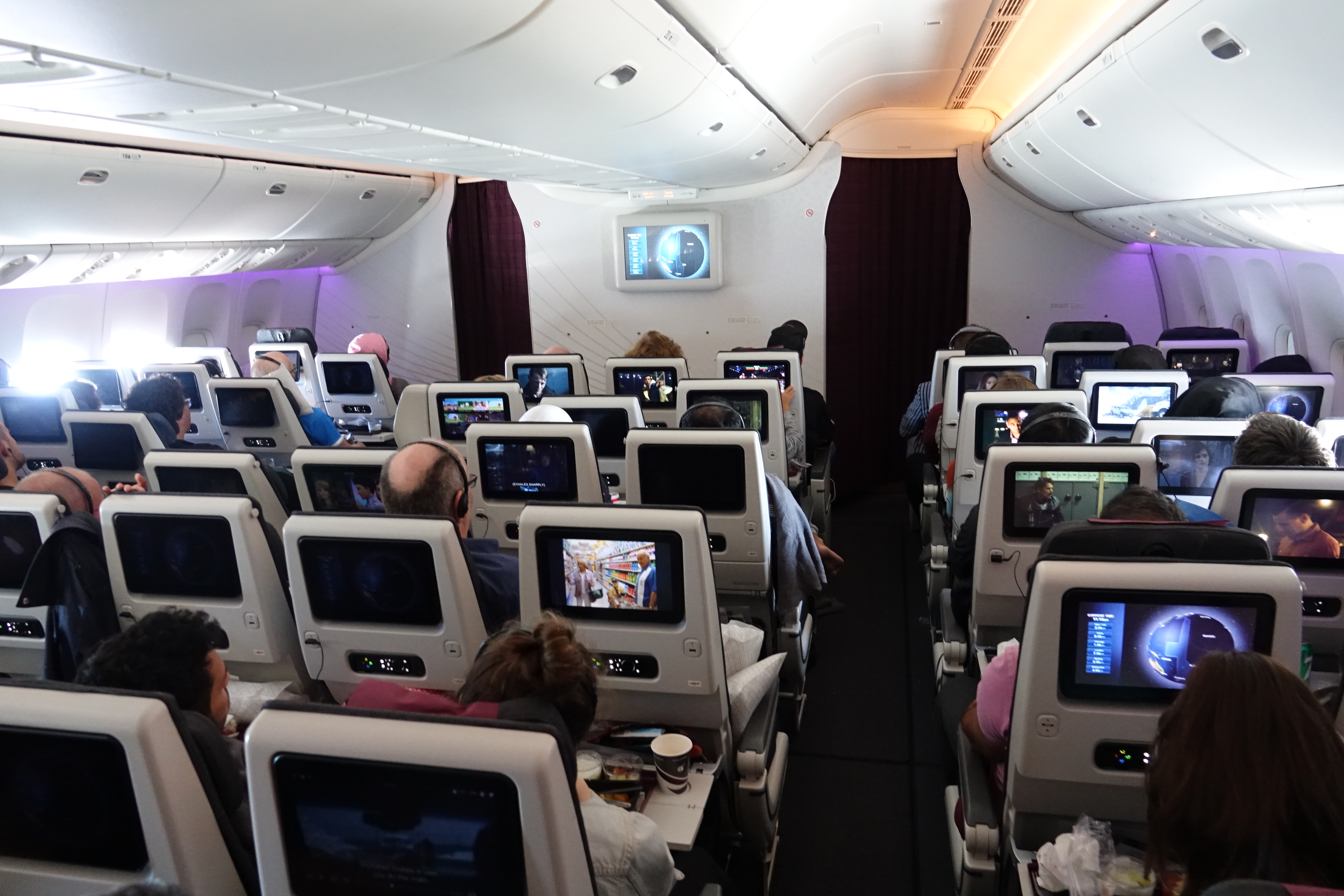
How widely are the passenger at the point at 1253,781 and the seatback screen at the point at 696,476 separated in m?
2.18

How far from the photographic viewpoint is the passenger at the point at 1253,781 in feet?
4.64

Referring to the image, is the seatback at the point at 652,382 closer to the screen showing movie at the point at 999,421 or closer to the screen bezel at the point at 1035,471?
the screen showing movie at the point at 999,421

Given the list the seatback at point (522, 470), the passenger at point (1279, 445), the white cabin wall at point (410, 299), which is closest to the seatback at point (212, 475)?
the seatback at point (522, 470)

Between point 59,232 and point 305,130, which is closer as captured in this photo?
point 305,130

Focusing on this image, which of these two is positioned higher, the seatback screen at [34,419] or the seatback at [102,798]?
the seatback screen at [34,419]

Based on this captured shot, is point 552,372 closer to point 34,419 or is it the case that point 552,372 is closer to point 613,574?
point 34,419

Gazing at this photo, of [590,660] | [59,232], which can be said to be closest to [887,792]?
[590,660]

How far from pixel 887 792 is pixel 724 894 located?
1.47 metres

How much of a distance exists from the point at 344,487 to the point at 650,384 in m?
3.39

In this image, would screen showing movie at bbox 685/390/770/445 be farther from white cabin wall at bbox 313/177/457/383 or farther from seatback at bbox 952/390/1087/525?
white cabin wall at bbox 313/177/457/383

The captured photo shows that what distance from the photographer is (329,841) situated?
1.35 m

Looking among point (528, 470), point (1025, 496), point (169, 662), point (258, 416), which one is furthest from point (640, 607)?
point (258, 416)

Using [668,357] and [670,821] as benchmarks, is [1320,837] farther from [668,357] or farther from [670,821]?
[668,357]

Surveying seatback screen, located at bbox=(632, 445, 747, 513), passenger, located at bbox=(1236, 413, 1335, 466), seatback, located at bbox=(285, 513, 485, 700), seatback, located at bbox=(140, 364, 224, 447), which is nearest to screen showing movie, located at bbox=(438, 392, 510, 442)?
seatback screen, located at bbox=(632, 445, 747, 513)
